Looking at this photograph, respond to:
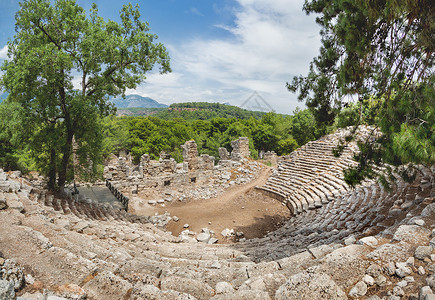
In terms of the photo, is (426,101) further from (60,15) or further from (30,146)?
(30,146)

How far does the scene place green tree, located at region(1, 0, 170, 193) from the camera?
8.43 meters

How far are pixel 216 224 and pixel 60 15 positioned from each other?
11.5 metres

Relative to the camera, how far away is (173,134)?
38.0 meters

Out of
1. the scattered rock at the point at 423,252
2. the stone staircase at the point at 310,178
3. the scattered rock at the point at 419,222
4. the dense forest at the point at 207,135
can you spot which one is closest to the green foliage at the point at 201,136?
the dense forest at the point at 207,135

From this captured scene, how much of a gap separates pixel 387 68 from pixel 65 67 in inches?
403

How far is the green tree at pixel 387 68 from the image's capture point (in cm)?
423

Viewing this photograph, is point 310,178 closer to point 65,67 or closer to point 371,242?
point 371,242

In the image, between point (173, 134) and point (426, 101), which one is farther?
point (173, 134)

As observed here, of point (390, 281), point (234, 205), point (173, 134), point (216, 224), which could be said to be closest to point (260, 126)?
point (173, 134)

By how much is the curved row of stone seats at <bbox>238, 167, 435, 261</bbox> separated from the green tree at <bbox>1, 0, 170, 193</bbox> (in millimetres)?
8534

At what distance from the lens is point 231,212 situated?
1412 centimetres

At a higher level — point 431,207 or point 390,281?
point 431,207

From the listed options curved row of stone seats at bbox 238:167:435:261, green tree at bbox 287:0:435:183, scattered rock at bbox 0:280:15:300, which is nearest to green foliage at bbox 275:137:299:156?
curved row of stone seats at bbox 238:167:435:261

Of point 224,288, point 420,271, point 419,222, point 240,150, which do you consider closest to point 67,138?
point 224,288
